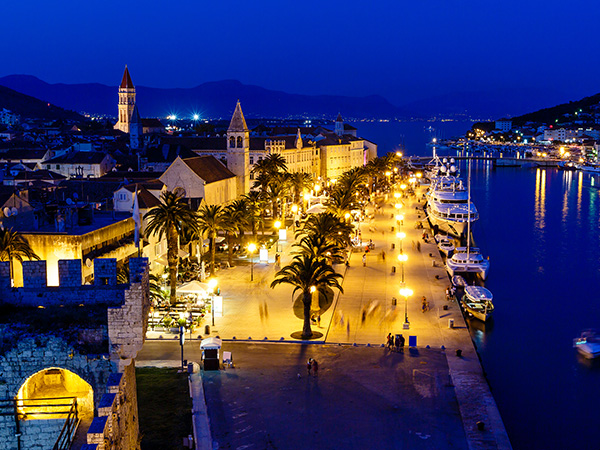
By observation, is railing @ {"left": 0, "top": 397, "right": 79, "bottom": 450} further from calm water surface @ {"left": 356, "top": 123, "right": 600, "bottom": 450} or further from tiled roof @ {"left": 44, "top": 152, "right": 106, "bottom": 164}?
tiled roof @ {"left": 44, "top": 152, "right": 106, "bottom": 164}

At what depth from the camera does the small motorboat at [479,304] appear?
45531 mm

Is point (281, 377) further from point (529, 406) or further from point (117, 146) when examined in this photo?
point (117, 146)

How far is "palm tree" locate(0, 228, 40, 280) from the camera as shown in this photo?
3022 cm

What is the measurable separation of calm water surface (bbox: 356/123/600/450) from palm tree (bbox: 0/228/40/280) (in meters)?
22.8

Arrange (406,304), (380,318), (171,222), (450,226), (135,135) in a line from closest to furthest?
(380,318)
(171,222)
(406,304)
(450,226)
(135,135)

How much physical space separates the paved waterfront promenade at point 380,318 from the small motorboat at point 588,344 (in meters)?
7.32

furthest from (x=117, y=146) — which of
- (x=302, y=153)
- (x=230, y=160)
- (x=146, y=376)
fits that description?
(x=146, y=376)

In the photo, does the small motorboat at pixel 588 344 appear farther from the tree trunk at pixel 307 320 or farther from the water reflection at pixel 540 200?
the water reflection at pixel 540 200

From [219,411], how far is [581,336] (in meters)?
26.9

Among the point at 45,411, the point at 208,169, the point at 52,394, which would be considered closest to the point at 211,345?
the point at 52,394

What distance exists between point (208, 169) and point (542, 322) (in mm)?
39981

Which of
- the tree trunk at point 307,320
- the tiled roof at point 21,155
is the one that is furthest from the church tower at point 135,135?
the tree trunk at point 307,320

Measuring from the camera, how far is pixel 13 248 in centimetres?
3061

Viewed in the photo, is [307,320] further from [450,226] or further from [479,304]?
[450,226]
